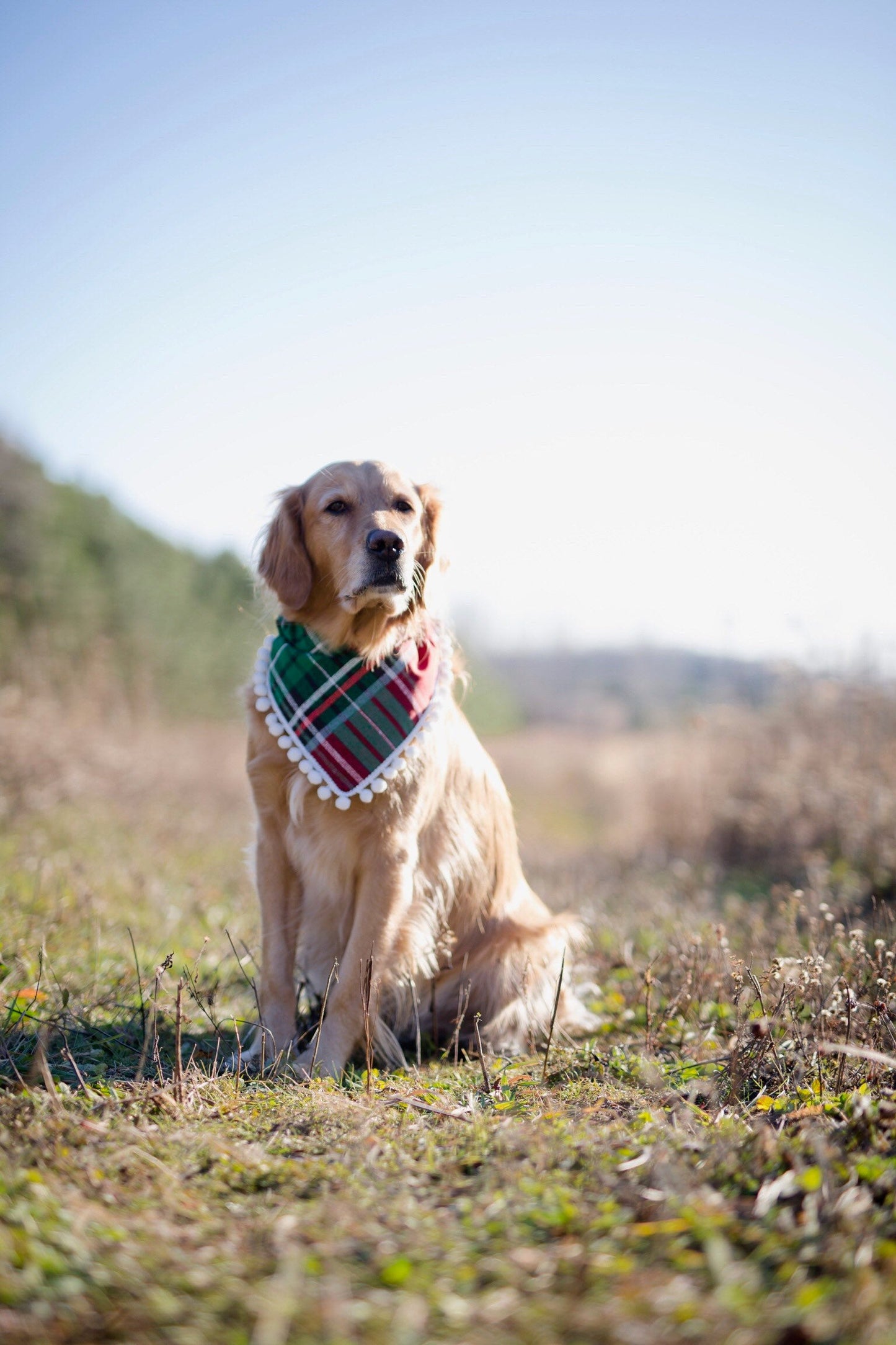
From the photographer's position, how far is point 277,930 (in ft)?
9.83

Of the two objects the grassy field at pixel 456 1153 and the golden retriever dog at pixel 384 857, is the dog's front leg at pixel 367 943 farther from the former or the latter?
the grassy field at pixel 456 1153

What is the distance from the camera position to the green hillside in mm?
10078

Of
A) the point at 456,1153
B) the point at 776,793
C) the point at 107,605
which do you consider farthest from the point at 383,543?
the point at 107,605

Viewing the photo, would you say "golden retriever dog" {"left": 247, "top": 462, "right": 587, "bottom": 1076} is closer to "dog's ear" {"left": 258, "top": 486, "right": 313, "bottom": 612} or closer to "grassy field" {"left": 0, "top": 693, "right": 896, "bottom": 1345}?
"dog's ear" {"left": 258, "top": 486, "right": 313, "bottom": 612}

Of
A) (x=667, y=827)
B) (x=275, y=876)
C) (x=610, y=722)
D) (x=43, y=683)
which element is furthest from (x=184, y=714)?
(x=610, y=722)

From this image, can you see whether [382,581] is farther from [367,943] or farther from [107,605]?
[107,605]

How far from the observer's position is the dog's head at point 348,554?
2.98 metres

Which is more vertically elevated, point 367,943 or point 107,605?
point 107,605

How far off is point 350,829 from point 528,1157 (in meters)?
1.26

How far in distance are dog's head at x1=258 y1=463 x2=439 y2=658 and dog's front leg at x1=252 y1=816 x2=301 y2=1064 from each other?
29.5 inches

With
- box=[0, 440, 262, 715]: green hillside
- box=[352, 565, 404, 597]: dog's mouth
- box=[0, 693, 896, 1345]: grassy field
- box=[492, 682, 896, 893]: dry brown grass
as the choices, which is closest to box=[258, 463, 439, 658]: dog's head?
box=[352, 565, 404, 597]: dog's mouth

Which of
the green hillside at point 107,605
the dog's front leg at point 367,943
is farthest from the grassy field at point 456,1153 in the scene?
the green hillside at point 107,605

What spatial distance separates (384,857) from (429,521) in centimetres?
132

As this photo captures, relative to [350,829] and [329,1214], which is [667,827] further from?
[329,1214]
